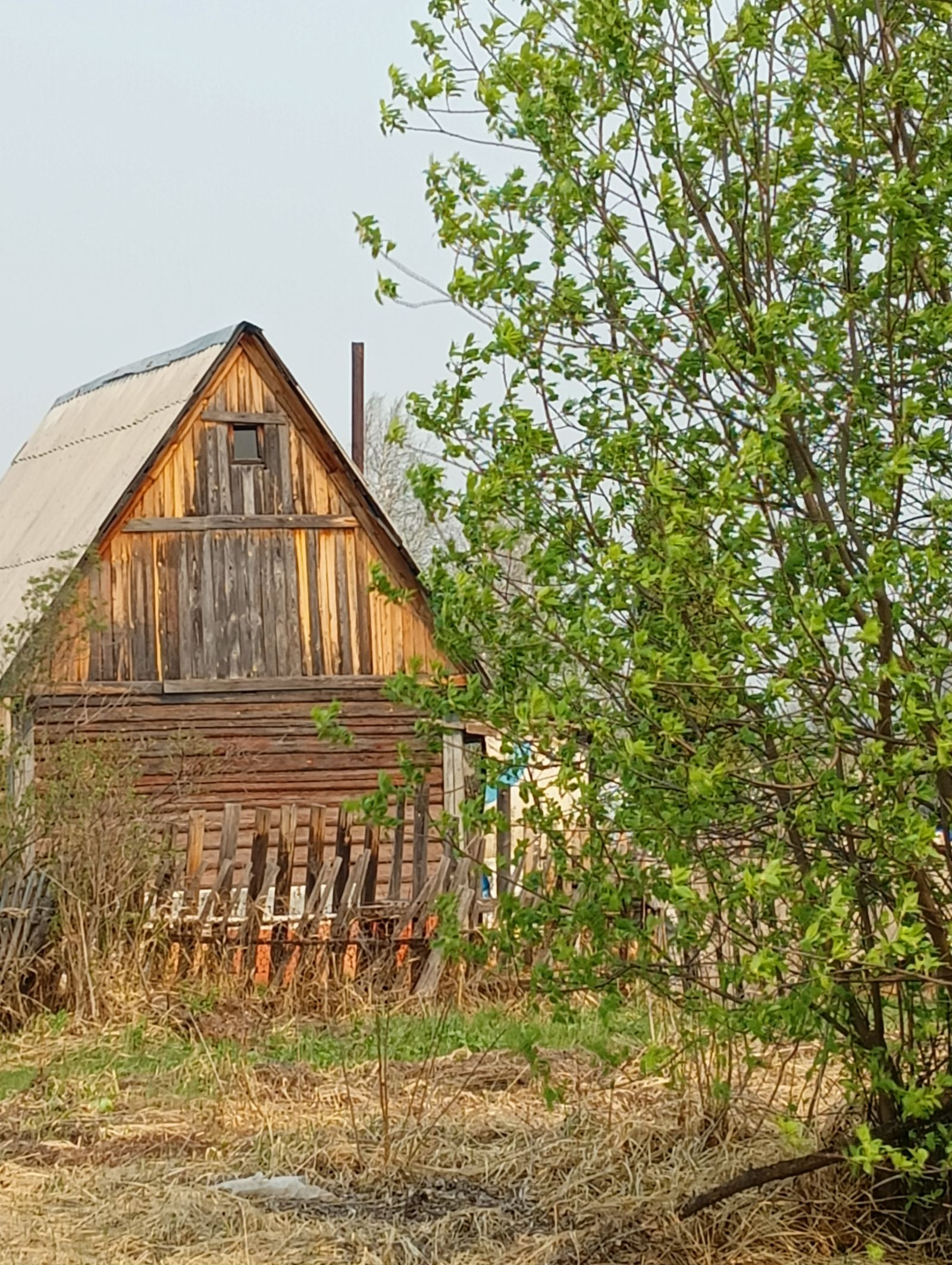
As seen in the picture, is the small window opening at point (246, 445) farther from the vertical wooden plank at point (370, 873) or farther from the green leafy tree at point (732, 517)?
the green leafy tree at point (732, 517)

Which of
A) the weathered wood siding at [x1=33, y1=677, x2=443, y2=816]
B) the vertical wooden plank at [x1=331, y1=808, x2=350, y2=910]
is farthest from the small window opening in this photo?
the vertical wooden plank at [x1=331, y1=808, x2=350, y2=910]

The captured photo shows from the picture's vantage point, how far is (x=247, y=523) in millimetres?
15406

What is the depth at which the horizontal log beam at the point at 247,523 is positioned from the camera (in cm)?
1512

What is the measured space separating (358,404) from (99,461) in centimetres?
1077

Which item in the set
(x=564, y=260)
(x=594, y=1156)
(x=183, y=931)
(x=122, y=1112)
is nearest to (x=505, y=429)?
(x=564, y=260)

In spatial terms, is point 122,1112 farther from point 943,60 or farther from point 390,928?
point 943,60

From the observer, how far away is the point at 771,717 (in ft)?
14.5

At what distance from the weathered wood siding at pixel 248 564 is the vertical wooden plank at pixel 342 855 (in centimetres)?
447

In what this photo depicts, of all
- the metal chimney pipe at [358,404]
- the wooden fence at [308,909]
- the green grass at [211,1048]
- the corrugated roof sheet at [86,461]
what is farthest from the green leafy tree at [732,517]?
the metal chimney pipe at [358,404]

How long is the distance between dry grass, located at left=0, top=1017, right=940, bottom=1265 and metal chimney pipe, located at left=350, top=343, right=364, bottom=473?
61.1 feet

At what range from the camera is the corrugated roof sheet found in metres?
15.2

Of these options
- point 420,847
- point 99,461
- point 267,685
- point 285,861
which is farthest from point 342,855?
point 99,461

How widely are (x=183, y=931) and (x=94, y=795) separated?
0.95 meters

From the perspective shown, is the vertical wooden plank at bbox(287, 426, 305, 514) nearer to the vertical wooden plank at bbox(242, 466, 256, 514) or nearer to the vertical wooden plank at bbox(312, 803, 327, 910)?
the vertical wooden plank at bbox(242, 466, 256, 514)
